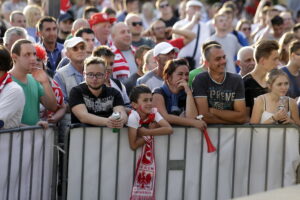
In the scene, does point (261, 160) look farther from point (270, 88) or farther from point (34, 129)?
point (34, 129)

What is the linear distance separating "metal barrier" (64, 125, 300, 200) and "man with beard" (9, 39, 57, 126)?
1.84 feet

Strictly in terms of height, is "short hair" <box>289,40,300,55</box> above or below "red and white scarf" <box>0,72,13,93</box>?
above

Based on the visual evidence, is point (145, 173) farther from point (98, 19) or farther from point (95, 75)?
point (98, 19)

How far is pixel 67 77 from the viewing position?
1060cm

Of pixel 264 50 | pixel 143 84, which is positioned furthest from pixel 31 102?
pixel 264 50

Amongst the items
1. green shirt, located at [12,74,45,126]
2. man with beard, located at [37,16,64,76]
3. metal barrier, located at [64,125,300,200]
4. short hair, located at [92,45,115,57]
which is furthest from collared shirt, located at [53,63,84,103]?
man with beard, located at [37,16,64,76]

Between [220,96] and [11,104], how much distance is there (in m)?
2.34

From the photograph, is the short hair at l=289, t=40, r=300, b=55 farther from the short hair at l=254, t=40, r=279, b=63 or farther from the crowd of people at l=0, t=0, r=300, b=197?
the short hair at l=254, t=40, r=279, b=63

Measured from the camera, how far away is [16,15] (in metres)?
14.8

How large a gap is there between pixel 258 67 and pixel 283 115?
125cm

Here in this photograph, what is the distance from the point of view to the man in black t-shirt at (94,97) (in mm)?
9266

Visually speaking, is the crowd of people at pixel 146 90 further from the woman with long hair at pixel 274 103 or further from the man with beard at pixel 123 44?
the man with beard at pixel 123 44

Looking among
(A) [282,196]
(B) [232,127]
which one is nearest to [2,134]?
(B) [232,127]

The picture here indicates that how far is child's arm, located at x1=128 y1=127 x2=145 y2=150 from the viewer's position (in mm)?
9102
